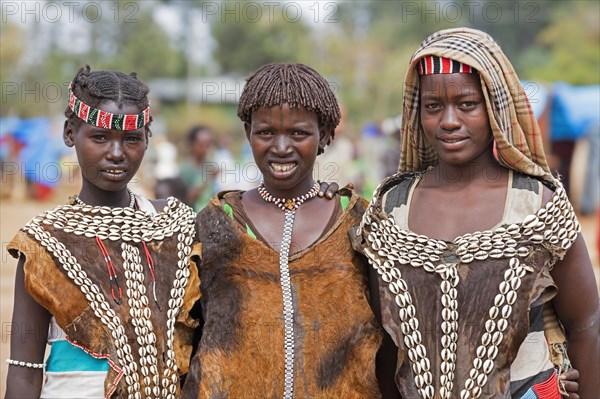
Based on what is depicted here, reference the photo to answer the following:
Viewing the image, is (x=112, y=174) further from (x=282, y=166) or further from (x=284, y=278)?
(x=284, y=278)

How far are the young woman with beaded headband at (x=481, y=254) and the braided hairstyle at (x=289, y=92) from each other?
0.33m

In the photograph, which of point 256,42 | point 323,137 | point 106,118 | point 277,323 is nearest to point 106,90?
point 106,118

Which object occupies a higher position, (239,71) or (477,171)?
(239,71)

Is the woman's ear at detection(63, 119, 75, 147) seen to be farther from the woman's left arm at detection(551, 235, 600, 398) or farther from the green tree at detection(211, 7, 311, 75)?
the green tree at detection(211, 7, 311, 75)

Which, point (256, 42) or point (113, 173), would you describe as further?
point (256, 42)

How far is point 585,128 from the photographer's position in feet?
54.2

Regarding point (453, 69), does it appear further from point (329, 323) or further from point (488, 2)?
point (488, 2)

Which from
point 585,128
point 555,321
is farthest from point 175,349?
point 585,128

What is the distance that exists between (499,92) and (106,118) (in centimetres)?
145

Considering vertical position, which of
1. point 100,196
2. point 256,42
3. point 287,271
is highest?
point 256,42

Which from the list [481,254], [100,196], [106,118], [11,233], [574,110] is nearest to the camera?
[481,254]

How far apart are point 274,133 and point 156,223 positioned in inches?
23.3

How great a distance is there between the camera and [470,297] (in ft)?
9.08

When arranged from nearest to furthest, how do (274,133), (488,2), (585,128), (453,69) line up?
(453,69), (274,133), (585,128), (488,2)
